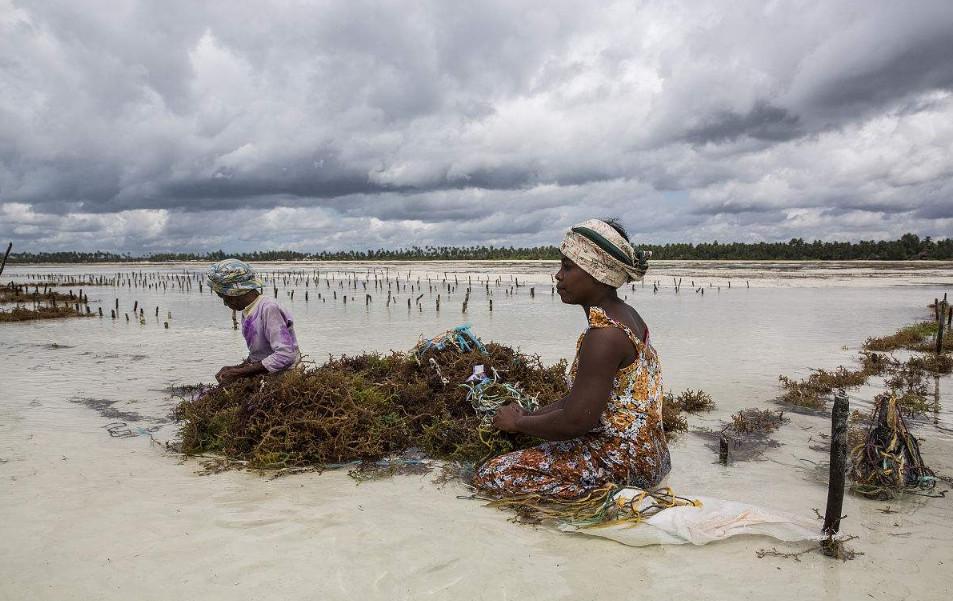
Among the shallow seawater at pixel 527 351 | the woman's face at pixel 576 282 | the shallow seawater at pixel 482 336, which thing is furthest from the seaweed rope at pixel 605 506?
the shallow seawater at pixel 482 336

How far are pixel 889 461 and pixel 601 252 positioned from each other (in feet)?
9.83

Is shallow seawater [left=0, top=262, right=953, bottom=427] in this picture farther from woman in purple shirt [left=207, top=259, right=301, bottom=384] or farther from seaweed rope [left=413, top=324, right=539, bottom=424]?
seaweed rope [left=413, top=324, right=539, bottom=424]

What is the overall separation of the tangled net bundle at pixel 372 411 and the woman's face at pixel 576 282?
5.02 feet

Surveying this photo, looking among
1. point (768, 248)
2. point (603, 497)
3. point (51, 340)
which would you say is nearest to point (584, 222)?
point (603, 497)

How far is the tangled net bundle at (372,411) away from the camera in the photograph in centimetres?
478

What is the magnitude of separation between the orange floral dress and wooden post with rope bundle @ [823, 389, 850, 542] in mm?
1008

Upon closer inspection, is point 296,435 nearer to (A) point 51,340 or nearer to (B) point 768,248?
(A) point 51,340

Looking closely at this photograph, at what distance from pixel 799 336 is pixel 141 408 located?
1425 centimetres

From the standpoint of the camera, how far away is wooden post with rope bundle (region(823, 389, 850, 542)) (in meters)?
3.29

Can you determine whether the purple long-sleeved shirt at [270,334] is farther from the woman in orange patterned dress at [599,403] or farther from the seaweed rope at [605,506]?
the seaweed rope at [605,506]

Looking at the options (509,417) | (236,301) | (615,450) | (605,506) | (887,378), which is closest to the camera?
(605,506)

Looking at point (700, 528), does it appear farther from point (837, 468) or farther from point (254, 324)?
point (254, 324)

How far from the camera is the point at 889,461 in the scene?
4273 millimetres

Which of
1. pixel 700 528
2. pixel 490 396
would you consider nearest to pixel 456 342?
pixel 490 396
